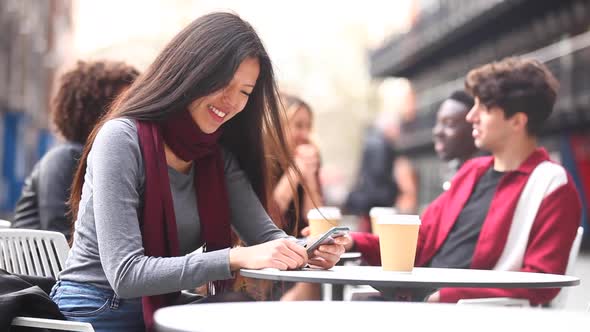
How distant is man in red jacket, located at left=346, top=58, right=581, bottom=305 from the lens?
419 centimetres

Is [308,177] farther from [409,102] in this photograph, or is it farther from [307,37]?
[307,37]

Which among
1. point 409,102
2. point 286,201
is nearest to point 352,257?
point 286,201

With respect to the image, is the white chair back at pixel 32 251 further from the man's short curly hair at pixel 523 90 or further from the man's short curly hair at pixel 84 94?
the man's short curly hair at pixel 523 90

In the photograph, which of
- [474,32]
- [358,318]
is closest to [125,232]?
[358,318]

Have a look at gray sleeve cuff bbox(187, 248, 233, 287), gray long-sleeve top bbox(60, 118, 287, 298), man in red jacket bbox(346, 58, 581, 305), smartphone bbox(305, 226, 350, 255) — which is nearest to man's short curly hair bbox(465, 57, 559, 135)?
man in red jacket bbox(346, 58, 581, 305)

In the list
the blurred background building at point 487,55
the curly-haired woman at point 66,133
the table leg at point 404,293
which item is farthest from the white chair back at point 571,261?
the blurred background building at point 487,55

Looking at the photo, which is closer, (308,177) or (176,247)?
(176,247)

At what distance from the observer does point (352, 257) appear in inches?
161

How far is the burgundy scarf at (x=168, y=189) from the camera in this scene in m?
3.10

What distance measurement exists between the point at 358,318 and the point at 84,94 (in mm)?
3162

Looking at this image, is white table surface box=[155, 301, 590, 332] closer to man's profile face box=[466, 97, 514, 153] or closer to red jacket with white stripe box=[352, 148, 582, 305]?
red jacket with white stripe box=[352, 148, 582, 305]

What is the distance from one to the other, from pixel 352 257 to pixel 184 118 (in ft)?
3.68

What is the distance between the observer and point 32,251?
3.69 m

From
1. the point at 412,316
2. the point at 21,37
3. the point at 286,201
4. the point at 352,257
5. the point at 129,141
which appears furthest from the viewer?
the point at 21,37
